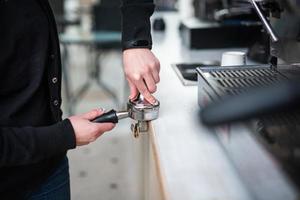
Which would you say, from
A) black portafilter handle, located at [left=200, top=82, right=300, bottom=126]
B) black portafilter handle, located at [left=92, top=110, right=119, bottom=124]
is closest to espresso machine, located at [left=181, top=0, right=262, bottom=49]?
black portafilter handle, located at [left=92, top=110, right=119, bottom=124]

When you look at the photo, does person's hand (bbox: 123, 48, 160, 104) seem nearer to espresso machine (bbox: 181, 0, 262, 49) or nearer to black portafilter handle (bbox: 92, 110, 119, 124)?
black portafilter handle (bbox: 92, 110, 119, 124)

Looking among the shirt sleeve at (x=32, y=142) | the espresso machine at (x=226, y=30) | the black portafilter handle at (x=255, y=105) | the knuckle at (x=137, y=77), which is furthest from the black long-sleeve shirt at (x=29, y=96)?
the espresso machine at (x=226, y=30)

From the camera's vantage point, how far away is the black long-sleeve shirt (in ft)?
2.31

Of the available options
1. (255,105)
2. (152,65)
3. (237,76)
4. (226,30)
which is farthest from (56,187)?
(226,30)

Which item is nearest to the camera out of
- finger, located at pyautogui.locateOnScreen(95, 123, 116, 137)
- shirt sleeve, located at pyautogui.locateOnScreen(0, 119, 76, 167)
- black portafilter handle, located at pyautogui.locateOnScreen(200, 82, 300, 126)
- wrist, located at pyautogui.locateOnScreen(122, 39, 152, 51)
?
black portafilter handle, located at pyautogui.locateOnScreen(200, 82, 300, 126)

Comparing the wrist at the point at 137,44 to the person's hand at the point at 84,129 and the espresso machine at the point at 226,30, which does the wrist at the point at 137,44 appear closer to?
the person's hand at the point at 84,129

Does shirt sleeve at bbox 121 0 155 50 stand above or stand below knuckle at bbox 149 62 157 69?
above

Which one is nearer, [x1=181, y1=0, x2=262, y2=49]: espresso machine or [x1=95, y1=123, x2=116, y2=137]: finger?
[x1=95, y1=123, x2=116, y2=137]: finger

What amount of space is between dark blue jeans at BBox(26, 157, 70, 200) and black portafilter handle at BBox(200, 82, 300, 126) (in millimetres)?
626

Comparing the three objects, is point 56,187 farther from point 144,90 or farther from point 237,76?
point 237,76

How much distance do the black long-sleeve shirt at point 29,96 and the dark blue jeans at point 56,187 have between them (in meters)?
0.05

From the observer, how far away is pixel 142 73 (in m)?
0.86

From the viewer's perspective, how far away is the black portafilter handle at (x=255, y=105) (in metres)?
0.36

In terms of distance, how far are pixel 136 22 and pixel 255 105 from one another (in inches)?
24.1
